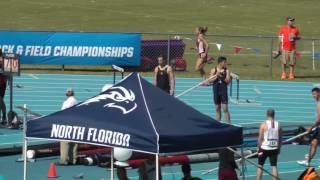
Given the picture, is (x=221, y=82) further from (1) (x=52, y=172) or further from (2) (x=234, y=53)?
(2) (x=234, y=53)

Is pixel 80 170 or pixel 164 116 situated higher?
pixel 164 116

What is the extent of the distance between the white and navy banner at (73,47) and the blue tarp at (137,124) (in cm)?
1786

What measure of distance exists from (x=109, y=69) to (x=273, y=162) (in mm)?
16180

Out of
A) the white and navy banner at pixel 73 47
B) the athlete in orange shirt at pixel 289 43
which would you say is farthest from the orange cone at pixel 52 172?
the athlete in orange shirt at pixel 289 43

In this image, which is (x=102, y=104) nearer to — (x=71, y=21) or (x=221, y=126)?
(x=221, y=126)

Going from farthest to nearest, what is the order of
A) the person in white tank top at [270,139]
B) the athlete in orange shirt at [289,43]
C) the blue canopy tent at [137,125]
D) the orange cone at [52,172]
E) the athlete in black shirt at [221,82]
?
1. the athlete in orange shirt at [289,43]
2. the athlete in black shirt at [221,82]
3. the orange cone at [52,172]
4. the person in white tank top at [270,139]
5. the blue canopy tent at [137,125]

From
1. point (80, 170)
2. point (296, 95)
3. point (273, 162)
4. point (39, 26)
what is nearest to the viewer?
point (273, 162)

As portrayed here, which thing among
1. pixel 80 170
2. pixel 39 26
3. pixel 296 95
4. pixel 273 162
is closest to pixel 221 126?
pixel 273 162

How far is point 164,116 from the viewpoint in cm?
1426

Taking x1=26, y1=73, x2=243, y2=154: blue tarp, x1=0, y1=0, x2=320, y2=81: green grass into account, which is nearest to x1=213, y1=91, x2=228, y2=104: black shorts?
x1=26, y1=73, x2=243, y2=154: blue tarp

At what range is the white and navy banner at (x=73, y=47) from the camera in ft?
107

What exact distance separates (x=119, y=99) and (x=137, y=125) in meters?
0.76

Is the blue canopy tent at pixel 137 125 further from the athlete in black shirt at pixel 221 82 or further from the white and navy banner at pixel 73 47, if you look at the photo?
the white and navy banner at pixel 73 47

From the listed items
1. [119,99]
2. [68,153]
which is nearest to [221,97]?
[68,153]
